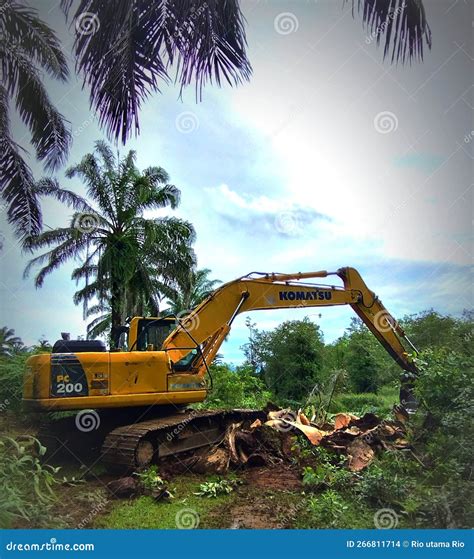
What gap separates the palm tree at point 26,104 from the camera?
6988 millimetres

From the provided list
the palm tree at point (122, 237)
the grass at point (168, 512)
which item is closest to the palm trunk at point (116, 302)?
the palm tree at point (122, 237)

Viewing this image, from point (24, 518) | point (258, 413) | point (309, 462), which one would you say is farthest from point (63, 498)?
point (258, 413)

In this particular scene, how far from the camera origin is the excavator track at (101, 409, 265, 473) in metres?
7.63

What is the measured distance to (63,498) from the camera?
6801mm

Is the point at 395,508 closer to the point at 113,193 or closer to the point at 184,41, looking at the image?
the point at 184,41

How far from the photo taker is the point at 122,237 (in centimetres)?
1895

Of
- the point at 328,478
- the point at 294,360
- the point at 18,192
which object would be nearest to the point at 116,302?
the point at 18,192

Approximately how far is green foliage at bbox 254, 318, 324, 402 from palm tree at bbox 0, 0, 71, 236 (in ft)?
62.0

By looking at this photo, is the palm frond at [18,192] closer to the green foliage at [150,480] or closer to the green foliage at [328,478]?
the green foliage at [150,480]

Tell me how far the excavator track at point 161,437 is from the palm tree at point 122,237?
9.89 m

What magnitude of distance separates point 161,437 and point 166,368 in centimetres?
105

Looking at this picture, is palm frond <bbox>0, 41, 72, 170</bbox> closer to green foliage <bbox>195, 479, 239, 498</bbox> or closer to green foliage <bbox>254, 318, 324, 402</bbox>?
green foliage <bbox>195, 479, 239, 498</bbox>

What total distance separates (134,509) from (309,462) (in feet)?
9.98

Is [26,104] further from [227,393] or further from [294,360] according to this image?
[294,360]
